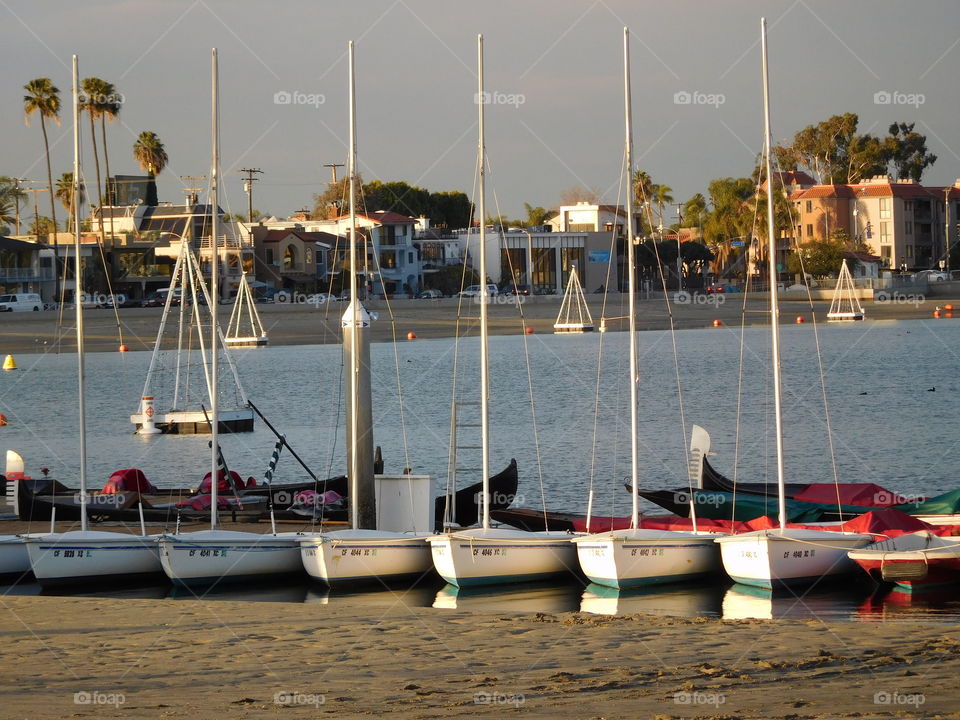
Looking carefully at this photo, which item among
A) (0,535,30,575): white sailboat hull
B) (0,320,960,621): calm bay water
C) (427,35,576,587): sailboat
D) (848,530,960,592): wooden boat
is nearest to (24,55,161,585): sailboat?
(0,535,30,575): white sailboat hull

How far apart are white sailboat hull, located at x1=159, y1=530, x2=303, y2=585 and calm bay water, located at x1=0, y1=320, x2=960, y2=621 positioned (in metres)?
0.31

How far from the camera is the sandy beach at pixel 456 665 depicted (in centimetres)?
1016

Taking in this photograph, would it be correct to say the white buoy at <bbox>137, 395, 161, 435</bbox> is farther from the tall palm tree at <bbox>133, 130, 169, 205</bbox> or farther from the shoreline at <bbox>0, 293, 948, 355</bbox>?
the tall palm tree at <bbox>133, 130, 169, 205</bbox>

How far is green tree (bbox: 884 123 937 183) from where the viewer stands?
486ft

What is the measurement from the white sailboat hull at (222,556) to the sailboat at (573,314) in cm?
6993

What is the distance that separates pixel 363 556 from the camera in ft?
58.9

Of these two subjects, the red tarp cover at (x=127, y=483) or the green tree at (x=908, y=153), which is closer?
the red tarp cover at (x=127, y=483)

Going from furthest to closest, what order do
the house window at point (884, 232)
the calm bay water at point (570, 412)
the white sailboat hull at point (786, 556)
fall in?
the house window at point (884, 232), the calm bay water at point (570, 412), the white sailboat hull at point (786, 556)

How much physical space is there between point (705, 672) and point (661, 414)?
3666cm

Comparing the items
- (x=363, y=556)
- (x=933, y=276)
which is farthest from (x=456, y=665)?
(x=933, y=276)

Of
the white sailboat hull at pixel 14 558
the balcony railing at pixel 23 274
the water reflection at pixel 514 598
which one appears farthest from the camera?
the balcony railing at pixel 23 274

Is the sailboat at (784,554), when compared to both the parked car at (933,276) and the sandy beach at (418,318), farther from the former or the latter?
the parked car at (933,276)

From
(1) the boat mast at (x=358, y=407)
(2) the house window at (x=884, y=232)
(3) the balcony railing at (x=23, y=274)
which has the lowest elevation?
(1) the boat mast at (x=358, y=407)

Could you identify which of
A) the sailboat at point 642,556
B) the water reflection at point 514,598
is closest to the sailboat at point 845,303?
the sailboat at point 642,556
